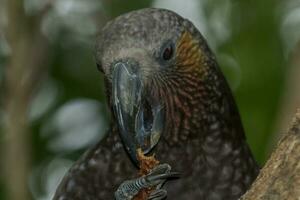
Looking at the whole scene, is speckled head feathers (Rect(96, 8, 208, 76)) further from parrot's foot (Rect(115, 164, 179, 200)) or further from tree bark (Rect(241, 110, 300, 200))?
tree bark (Rect(241, 110, 300, 200))

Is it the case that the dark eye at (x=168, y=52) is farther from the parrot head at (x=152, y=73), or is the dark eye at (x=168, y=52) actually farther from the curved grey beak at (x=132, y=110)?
the curved grey beak at (x=132, y=110)

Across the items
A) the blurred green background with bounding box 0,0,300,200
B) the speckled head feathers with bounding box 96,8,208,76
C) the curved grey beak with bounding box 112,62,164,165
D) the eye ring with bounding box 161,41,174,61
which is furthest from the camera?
the blurred green background with bounding box 0,0,300,200

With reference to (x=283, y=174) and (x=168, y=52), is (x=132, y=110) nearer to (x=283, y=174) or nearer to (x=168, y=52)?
(x=168, y=52)

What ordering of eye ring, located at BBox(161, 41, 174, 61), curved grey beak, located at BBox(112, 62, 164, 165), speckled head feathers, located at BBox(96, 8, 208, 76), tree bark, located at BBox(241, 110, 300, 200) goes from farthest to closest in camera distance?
eye ring, located at BBox(161, 41, 174, 61) → speckled head feathers, located at BBox(96, 8, 208, 76) → curved grey beak, located at BBox(112, 62, 164, 165) → tree bark, located at BBox(241, 110, 300, 200)

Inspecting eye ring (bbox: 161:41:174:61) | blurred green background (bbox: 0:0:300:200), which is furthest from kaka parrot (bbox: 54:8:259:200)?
blurred green background (bbox: 0:0:300:200)

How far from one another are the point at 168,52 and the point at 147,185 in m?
0.64

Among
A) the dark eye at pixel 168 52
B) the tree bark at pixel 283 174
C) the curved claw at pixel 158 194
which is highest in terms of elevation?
the dark eye at pixel 168 52

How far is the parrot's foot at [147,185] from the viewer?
4.38 m

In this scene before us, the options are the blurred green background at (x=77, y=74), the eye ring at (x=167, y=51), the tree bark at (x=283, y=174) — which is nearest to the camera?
the tree bark at (x=283, y=174)

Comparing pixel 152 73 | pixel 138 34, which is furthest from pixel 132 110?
pixel 138 34

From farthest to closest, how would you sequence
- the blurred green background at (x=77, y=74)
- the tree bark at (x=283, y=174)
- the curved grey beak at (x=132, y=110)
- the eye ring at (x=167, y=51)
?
the blurred green background at (x=77, y=74) → the eye ring at (x=167, y=51) → the curved grey beak at (x=132, y=110) → the tree bark at (x=283, y=174)

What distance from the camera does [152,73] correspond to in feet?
14.9

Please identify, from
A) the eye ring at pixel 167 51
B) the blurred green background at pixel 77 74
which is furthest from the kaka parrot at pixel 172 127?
the blurred green background at pixel 77 74

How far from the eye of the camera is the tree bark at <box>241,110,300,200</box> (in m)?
3.47
